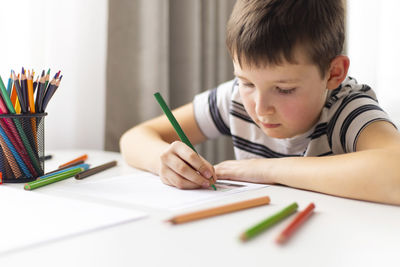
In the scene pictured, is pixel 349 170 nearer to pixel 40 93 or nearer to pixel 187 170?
pixel 187 170

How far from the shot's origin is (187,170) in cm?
65

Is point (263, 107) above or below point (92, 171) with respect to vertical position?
above

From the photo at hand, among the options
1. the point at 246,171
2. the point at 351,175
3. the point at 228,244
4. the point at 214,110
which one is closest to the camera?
the point at 228,244

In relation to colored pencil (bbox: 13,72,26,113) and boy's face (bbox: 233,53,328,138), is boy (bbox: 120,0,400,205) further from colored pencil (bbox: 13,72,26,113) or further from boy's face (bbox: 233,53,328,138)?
colored pencil (bbox: 13,72,26,113)

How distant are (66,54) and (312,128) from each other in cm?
72

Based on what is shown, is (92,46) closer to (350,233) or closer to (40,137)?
(40,137)

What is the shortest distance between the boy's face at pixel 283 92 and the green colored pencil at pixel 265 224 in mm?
246

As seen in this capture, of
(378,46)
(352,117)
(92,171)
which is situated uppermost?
(378,46)

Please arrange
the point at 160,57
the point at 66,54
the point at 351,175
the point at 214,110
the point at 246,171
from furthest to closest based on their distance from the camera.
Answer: the point at 160,57 → the point at 66,54 → the point at 214,110 → the point at 246,171 → the point at 351,175

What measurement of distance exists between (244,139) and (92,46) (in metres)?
0.56

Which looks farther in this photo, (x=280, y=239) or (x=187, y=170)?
(x=187, y=170)

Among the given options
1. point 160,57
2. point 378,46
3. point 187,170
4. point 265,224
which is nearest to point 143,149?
point 187,170

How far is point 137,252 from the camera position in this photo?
0.39 metres

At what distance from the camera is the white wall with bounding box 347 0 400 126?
1.22 m
